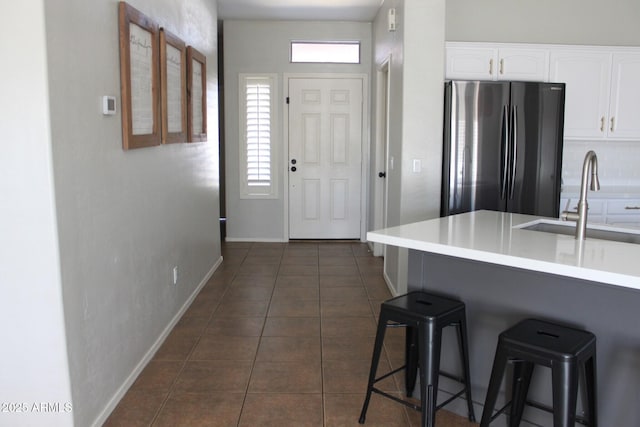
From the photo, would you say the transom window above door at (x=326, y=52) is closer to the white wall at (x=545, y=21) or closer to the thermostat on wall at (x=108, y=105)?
the white wall at (x=545, y=21)

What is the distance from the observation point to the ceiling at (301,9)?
5.64 m

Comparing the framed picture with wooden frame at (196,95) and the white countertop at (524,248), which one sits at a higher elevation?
the framed picture with wooden frame at (196,95)

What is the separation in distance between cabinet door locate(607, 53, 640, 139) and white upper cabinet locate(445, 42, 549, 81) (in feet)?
2.05

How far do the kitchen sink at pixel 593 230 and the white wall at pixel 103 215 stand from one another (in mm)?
1981

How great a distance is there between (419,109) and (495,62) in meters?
0.81

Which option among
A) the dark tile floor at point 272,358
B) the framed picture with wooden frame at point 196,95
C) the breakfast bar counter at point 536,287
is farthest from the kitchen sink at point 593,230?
the framed picture with wooden frame at point 196,95

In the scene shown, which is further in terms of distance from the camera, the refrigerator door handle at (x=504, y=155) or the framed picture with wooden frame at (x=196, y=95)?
the framed picture with wooden frame at (x=196, y=95)

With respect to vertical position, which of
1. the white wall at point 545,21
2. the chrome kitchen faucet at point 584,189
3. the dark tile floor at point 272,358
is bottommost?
the dark tile floor at point 272,358

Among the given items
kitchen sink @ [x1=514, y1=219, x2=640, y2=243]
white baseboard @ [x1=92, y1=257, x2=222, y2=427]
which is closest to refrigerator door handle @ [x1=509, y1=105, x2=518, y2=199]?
kitchen sink @ [x1=514, y1=219, x2=640, y2=243]

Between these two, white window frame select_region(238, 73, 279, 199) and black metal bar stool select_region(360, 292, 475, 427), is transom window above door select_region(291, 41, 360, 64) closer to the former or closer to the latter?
white window frame select_region(238, 73, 279, 199)

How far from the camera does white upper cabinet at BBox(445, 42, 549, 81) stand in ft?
14.1

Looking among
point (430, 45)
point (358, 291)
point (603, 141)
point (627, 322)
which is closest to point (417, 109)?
→ point (430, 45)

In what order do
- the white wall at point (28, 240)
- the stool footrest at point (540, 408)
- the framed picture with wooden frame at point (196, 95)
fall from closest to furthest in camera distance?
1. the white wall at point (28, 240)
2. the stool footrest at point (540, 408)
3. the framed picture with wooden frame at point (196, 95)

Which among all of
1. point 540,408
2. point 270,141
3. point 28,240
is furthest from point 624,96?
point 28,240
